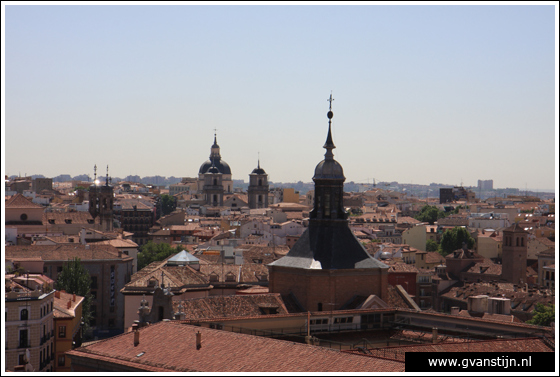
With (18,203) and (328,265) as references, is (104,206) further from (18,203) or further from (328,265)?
(328,265)

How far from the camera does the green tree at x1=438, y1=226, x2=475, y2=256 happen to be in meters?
116

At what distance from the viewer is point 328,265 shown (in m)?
41.1

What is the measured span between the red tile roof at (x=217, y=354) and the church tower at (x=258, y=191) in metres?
145

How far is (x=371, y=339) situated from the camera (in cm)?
3688

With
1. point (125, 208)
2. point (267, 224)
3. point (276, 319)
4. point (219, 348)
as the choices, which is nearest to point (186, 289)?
point (276, 319)

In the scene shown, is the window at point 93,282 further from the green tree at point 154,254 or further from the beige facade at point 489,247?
the beige facade at point 489,247

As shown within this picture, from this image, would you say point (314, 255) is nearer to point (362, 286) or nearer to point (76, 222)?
point (362, 286)

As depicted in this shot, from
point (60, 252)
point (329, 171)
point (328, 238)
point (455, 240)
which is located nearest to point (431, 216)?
point (455, 240)

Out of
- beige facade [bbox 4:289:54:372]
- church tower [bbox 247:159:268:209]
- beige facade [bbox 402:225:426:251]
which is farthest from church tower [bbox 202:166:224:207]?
beige facade [bbox 4:289:54:372]

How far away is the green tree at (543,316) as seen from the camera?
205 feet

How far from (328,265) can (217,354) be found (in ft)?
46.5

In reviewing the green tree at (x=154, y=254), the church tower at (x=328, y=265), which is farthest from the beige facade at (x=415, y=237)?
the church tower at (x=328, y=265)

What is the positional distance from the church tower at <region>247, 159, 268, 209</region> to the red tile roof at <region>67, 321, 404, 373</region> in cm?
14517

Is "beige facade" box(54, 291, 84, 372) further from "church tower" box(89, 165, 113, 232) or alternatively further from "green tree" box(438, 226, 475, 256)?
"green tree" box(438, 226, 475, 256)
